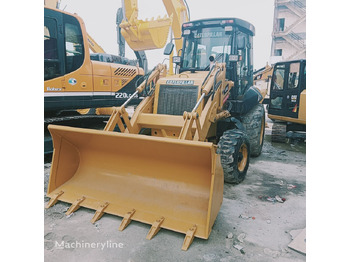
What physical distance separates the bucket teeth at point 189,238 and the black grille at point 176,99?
195 cm

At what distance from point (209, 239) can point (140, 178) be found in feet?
3.70

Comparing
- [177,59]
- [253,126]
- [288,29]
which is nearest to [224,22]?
[177,59]

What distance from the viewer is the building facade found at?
8488 millimetres

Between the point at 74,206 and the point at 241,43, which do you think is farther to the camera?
the point at 241,43

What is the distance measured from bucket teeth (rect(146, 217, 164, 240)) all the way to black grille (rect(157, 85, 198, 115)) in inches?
71.7

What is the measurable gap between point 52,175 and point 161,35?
5.95m

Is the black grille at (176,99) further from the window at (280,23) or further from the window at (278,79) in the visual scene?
the window at (280,23)

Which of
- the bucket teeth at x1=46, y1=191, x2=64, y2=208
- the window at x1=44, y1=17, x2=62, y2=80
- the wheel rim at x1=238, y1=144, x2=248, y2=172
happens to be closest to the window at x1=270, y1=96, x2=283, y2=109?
the wheel rim at x1=238, y1=144, x2=248, y2=172

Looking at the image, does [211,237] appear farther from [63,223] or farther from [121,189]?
[63,223]

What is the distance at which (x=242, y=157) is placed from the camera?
4434 millimetres

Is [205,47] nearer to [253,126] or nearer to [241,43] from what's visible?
[241,43]

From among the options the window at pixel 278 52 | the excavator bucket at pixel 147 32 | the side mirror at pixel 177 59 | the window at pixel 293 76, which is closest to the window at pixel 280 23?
the window at pixel 278 52

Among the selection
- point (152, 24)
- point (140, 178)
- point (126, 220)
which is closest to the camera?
point (126, 220)

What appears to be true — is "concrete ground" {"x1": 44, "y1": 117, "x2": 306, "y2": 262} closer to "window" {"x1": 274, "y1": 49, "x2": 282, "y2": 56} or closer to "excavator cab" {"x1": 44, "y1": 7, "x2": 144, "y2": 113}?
"excavator cab" {"x1": 44, "y1": 7, "x2": 144, "y2": 113}
